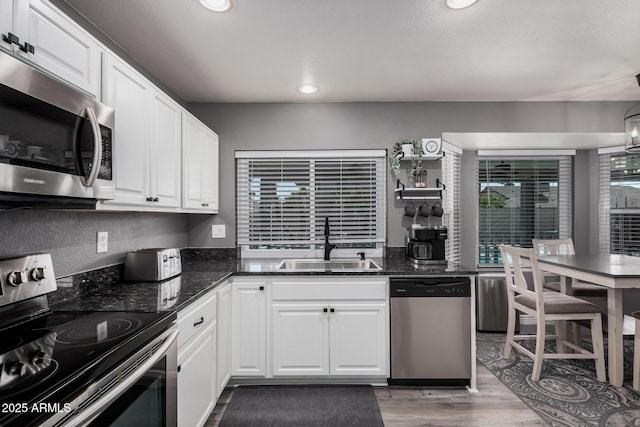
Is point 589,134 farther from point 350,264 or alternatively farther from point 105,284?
point 105,284

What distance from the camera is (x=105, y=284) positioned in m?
1.97

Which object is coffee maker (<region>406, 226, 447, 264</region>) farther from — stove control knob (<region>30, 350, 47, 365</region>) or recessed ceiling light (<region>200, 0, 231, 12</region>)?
stove control knob (<region>30, 350, 47, 365</region>)

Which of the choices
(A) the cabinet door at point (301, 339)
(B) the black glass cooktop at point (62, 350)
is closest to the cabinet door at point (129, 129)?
(B) the black glass cooktop at point (62, 350)

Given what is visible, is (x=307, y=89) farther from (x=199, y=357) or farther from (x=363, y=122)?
(x=199, y=357)

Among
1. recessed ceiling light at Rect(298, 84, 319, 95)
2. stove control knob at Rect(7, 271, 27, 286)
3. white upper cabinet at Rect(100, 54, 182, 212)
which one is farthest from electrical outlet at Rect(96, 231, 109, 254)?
recessed ceiling light at Rect(298, 84, 319, 95)

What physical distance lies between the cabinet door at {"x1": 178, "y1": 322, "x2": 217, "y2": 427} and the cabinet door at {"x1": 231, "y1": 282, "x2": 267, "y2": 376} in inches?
14.9

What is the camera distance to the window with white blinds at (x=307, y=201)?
3.26m

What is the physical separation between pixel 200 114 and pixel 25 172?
7.72 feet

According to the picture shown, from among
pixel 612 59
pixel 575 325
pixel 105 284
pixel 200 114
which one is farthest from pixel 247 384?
pixel 612 59

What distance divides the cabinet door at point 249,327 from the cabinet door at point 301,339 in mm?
99

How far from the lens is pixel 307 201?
129 inches

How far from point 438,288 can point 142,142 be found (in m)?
2.18

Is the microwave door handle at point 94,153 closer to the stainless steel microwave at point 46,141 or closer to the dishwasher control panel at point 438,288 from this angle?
the stainless steel microwave at point 46,141

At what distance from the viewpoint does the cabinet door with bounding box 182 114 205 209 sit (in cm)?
243
